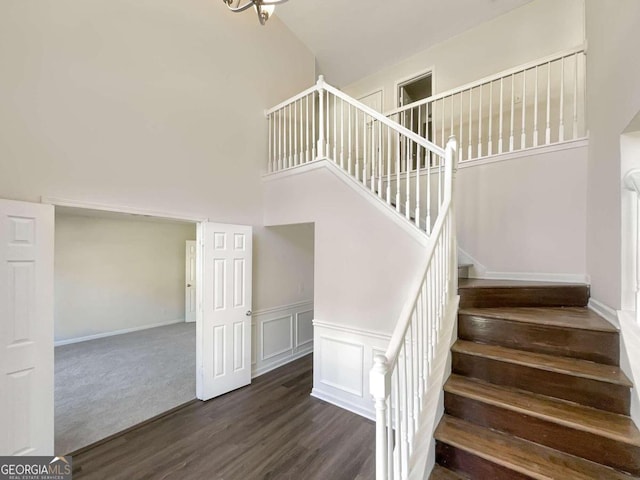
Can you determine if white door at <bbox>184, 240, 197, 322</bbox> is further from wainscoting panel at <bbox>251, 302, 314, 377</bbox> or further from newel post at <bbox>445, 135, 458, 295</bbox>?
newel post at <bbox>445, 135, 458, 295</bbox>

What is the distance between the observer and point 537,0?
362 cm

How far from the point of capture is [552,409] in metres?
1.54

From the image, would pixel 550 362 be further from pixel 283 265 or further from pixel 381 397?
pixel 283 265

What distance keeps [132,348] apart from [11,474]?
10.9 ft

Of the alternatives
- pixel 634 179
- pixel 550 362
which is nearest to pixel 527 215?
pixel 634 179

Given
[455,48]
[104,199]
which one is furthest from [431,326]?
[455,48]

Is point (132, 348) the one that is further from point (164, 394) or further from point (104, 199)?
point (104, 199)

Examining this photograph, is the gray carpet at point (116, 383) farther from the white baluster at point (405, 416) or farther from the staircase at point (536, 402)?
the staircase at point (536, 402)

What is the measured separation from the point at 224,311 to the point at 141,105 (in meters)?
2.48

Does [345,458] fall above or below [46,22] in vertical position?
below

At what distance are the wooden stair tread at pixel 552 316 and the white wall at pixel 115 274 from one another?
250 inches
